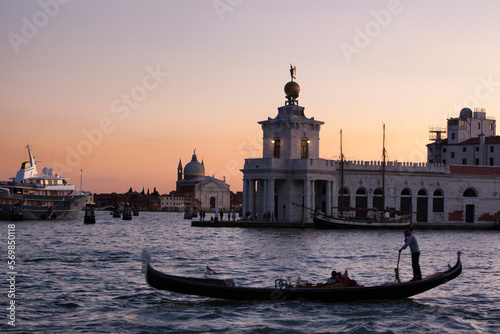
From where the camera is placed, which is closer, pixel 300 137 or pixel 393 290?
pixel 393 290

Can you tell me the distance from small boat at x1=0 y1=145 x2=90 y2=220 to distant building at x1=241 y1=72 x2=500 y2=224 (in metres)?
30.0

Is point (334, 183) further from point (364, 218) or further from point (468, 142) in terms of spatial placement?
point (468, 142)

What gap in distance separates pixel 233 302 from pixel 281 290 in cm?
163

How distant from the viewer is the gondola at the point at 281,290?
74.7 feet

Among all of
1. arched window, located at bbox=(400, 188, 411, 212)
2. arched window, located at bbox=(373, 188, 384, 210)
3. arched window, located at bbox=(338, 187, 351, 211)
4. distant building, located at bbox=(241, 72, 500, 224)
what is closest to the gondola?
distant building, located at bbox=(241, 72, 500, 224)

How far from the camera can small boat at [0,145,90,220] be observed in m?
88.6

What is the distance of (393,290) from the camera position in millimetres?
23828

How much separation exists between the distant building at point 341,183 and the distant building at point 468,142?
1604 centimetres

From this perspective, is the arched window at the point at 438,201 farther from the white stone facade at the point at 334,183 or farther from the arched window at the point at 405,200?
the arched window at the point at 405,200

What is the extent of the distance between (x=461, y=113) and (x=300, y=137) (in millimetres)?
39044

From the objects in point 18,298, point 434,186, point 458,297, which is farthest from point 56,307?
point 434,186

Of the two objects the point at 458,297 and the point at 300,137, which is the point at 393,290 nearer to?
the point at 458,297

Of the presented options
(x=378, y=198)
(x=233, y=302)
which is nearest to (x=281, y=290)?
(x=233, y=302)

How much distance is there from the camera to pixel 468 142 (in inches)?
3890
